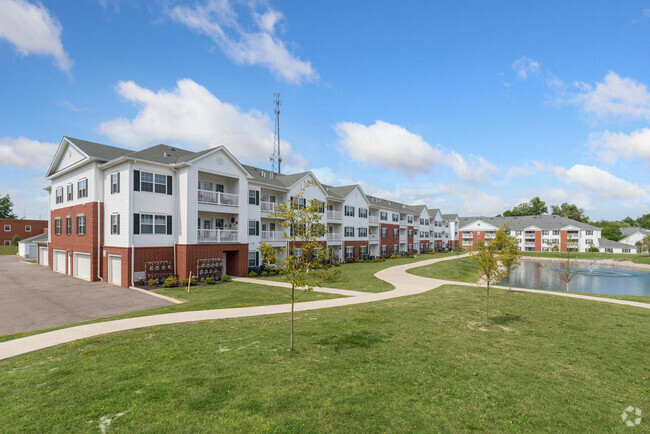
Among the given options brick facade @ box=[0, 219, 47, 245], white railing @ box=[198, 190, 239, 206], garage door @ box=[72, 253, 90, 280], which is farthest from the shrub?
brick facade @ box=[0, 219, 47, 245]

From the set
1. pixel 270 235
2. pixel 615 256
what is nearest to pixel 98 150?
pixel 270 235

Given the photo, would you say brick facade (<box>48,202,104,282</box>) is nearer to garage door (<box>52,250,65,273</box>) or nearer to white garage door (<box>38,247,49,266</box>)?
garage door (<box>52,250,65,273</box>)

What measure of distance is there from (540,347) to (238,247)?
74.1 ft

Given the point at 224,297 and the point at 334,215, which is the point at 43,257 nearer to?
the point at 224,297

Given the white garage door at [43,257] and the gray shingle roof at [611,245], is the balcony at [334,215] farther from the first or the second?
the gray shingle roof at [611,245]

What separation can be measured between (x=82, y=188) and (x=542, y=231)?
101 m

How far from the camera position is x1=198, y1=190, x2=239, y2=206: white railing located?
82.6 ft

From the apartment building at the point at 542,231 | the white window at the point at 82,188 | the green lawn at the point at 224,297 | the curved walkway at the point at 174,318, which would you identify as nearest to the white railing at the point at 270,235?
the green lawn at the point at 224,297

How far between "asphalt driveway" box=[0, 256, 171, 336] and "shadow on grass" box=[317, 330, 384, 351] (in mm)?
10813

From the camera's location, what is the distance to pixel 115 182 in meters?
23.2

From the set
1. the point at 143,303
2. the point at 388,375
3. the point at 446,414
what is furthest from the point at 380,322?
the point at 143,303

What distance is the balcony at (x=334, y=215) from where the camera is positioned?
41.7 meters

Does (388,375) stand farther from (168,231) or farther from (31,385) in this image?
(168,231)

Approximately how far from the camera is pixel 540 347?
34.2ft
